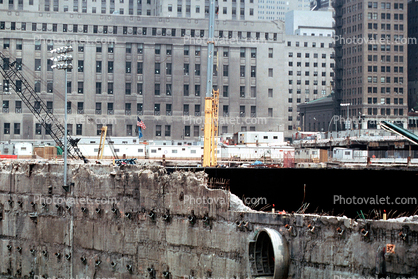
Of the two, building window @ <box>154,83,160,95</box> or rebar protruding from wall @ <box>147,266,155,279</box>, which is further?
building window @ <box>154,83,160,95</box>

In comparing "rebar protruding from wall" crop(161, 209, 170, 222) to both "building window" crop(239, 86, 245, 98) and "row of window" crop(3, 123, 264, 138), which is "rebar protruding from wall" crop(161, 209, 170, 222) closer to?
"row of window" crop(3, 123, 264, 138)

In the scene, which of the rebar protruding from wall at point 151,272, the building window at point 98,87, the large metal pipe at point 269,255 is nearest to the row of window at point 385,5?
the building window at point 98,87

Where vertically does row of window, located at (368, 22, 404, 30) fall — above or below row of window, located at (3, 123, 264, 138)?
above

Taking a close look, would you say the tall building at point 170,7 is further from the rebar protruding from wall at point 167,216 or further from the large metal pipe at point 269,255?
the large metal pipe at point 269,255

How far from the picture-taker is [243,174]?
3095cm

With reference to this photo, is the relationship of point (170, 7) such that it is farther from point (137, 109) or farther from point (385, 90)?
point (385, 90)

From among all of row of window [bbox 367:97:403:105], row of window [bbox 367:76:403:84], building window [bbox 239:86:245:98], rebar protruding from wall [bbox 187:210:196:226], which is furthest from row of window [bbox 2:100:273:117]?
rebar protruding from wall [bbox 187:210:196:226]

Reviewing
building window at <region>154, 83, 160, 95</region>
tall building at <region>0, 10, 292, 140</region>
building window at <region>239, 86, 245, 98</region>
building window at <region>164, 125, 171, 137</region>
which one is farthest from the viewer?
building window at <region>239, 86, 245, 98</region>

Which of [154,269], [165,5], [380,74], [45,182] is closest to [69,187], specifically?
[45,182]

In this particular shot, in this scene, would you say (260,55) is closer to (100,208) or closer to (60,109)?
(60,109)

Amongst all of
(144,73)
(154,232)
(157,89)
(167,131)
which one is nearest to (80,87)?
(144,73)

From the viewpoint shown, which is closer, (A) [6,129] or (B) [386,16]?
(A) [6,129]

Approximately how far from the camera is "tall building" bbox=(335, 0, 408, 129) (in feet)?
490

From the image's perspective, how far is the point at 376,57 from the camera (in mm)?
151375
